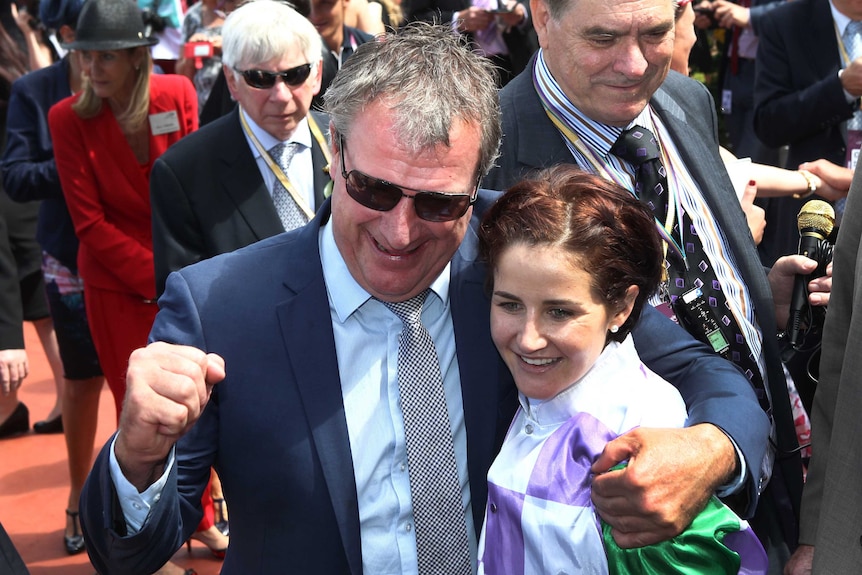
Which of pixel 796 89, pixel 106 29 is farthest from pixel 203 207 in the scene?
pixel 796 89

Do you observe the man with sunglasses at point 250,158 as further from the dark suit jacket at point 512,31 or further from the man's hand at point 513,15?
the man's hand at point 513,15

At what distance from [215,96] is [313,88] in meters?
1.28

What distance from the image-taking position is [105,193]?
202 inches

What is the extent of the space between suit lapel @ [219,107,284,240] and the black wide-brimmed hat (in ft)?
3.16

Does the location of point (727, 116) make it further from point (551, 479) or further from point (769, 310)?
point (551, 479)

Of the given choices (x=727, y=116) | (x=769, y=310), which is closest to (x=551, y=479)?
(x=769, y=310)

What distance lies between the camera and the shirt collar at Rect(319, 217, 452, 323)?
2.50 metres

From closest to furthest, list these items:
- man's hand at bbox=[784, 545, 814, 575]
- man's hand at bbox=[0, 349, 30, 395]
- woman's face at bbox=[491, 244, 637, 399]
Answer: woman's face at bbox=[491, 244, 637, 399]
man's hand at bbox=[784, 545, 814, 575]
man's hand at bbox=[0, 349, 30, 395]

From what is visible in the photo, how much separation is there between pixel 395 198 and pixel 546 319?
44 centimetres

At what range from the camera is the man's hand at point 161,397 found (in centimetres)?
199

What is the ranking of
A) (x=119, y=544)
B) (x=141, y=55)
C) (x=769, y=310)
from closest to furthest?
(x=119, y=544) → (x=769, y=310) → (x=141, y=55)

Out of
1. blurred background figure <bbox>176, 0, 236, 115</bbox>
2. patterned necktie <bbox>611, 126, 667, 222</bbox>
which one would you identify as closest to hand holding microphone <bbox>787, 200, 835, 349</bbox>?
patterned necktie <bbox>611, 126, 667, 222</bbox>

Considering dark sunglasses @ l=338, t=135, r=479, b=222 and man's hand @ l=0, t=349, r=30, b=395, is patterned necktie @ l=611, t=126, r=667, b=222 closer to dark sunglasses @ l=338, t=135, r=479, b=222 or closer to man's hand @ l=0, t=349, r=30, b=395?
dark sunglasses @ l=338, t=135, r=479, b=222

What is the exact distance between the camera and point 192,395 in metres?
2.00
